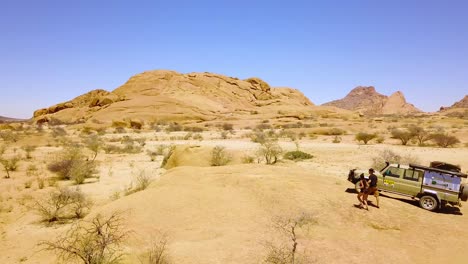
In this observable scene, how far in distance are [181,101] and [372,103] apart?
106991mm

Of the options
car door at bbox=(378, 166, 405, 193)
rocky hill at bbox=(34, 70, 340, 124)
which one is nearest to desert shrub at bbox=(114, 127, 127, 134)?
rocky hill at bbox=(34, 70, 340, 124)

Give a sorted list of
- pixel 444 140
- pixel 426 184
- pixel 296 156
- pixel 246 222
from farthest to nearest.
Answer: pixel 444 140 → pixel 296 156 → pixel 426 184 → pixel 246 222

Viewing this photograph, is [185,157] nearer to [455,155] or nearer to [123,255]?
[123,255]

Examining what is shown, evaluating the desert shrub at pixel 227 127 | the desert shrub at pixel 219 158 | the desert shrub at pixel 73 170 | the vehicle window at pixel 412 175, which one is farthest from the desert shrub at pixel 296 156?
the desert shrub at pixel 227 127

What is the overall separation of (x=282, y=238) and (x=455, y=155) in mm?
Result: 19047

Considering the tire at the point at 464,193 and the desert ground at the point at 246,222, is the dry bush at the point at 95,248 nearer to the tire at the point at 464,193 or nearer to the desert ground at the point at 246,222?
the desert ground at the point at 246,222

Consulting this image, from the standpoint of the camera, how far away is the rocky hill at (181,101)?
55844mm

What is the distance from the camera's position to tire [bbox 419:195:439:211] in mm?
10609

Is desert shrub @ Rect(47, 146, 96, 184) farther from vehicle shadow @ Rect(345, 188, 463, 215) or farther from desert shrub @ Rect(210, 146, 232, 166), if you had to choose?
vehicle shadow @ Rect(345, 188, 463, 215)

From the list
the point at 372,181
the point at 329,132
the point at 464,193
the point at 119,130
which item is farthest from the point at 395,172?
the point at 119,130

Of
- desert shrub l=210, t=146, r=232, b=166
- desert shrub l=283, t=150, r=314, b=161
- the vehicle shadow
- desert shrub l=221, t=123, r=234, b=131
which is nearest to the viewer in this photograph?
the vehicle shadow

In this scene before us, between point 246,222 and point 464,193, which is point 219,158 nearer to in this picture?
point 246,222

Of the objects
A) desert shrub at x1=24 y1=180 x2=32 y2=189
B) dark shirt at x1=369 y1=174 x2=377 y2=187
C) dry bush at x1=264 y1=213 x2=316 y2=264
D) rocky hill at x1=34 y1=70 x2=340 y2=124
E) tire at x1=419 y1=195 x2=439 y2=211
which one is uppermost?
rocky hill at x1=34 y1=70 x2=340 y2=124

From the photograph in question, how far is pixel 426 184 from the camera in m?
11.0
